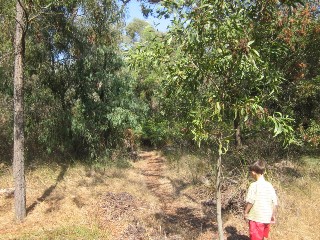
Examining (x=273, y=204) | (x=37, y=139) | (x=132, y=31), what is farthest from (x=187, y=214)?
(x=132, y=31)

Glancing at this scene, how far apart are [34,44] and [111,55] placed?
9.00ft

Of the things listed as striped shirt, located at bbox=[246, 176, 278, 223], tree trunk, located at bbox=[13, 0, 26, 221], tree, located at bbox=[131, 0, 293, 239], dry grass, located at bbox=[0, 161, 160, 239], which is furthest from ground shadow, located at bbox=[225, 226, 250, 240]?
tree trunk, located at bbox=[13, 0, 26, 221]

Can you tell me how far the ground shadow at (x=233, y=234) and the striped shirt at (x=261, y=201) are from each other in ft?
6.24

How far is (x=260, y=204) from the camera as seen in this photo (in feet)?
15.3

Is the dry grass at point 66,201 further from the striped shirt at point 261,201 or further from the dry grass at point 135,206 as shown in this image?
the striped shirt at point 261,201

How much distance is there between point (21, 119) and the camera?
7285 millimetres

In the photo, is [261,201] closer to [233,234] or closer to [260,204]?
[260,204]

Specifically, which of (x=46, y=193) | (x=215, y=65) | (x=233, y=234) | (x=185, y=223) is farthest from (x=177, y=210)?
(x=215, y=65)

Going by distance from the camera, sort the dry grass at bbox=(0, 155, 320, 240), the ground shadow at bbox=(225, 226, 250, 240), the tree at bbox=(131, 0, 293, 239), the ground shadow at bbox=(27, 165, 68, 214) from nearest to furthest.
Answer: the tree at bbox=(131, 0, 293, 239) → the ground shadow at bbox=(225, 226, 250, 240) → the dry grass at bbox=(0, 155, 320, 240) → the ground shadow at bbox=(27, 165, 68, 214)

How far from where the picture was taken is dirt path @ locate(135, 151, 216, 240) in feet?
22.2

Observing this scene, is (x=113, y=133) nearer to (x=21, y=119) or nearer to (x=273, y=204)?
(x=21, y=119)

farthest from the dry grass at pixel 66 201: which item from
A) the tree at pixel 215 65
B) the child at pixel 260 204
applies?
the tree at pixel 215 65

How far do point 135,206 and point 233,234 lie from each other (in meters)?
2.63

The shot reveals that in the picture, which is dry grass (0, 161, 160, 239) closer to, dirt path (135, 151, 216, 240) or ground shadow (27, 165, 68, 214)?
ground shadow (27, 165, 68, 214)
